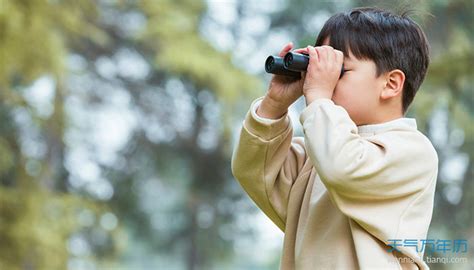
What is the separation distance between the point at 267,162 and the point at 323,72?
0.23m

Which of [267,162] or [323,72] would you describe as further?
[267,162]

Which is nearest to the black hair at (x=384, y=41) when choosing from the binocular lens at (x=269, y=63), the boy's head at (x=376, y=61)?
the boy's head at (x=376, y=61)

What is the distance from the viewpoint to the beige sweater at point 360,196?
108 centimetres

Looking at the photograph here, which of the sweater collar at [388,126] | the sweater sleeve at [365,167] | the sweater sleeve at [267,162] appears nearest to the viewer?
the sweater sleeve at [365,167]

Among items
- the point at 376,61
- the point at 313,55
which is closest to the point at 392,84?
the point at 376,61

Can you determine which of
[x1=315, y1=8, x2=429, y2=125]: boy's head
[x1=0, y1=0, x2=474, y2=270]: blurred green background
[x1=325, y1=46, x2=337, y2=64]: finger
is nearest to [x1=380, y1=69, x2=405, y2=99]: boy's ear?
[x1=315, y1=8, x2=429, y2=125]: boy's head

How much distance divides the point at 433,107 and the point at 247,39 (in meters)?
2.62

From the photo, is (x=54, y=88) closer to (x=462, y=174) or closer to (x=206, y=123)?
(x=206, y=123)

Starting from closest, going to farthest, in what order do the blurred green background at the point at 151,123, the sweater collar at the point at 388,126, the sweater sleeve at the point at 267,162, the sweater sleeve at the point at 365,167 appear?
1. the sweater sleeve at the point at 365,167
2. the sweater collar at the point at 388,126
3. the sweater sleeve at the point at 267,162
4. the blurred green background at the point at 151,123

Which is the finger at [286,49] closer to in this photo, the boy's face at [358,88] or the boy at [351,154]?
the boy at [351,154]

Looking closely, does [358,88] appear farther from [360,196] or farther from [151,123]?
[151,123]

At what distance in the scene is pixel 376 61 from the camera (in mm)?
1181

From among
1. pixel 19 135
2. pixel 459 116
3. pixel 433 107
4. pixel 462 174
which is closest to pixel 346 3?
pixel 433 107

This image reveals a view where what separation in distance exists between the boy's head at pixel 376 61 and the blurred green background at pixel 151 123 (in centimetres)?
215
